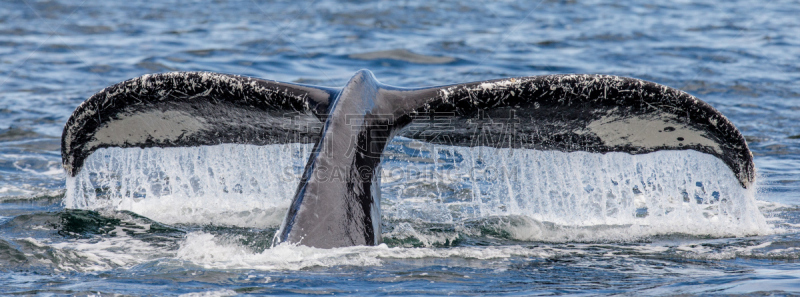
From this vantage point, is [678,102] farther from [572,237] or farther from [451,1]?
[451,1]

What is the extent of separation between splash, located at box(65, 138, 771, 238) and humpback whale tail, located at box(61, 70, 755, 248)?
161 mm

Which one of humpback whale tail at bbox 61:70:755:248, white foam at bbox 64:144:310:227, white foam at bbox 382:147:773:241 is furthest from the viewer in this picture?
white foam at bbox 64:144:310:227

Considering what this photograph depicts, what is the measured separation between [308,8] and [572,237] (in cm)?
1967

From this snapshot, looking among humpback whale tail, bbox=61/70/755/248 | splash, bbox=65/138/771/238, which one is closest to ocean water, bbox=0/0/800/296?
splash, bbox=65/138/771/238

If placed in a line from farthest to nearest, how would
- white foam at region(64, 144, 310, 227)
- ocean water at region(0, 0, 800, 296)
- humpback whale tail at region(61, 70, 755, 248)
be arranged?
1. white foam at region(64, 144, 310, 227)
2. humpback whale tail at region(61, 70, 755, 248)
3. ocean water at region(0, 0, 800, 296)

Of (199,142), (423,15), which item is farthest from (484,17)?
(199,142)

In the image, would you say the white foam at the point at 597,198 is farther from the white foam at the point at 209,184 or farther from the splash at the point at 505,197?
the white foam at the point at 209,184

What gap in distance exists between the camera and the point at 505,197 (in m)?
8.24

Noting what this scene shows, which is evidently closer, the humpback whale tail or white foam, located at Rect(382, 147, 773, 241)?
the humpback whale tail

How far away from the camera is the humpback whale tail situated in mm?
5355

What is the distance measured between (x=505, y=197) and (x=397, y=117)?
9.41 ft

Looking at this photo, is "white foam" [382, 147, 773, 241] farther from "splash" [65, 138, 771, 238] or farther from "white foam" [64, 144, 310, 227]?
"white foam" [64, 144, 310, 227]

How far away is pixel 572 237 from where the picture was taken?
6.59 metres

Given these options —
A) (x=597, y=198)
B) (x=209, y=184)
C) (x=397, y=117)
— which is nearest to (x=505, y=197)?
(x=597, y=198)
